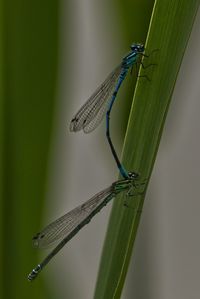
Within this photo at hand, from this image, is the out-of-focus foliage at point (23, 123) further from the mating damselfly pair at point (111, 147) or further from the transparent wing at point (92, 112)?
the transparent wing at point (92, 112)

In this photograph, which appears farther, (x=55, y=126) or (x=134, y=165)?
(x=55, y=126)

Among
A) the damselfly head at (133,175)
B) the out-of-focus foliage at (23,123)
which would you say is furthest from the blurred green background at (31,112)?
the damselfly head at (133,175)

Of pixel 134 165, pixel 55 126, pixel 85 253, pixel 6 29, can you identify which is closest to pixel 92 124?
pixel 55 126

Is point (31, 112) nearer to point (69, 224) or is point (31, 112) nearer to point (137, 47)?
point (137, 47)

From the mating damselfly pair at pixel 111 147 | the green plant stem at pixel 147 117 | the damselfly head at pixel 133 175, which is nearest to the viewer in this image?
the green plant stem at pixel 147 117

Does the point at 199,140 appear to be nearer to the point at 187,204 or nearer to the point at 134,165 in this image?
the point at 187,204

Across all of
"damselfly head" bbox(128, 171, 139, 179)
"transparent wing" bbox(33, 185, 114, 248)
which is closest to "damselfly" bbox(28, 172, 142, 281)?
"transparent wing" bbox(33, 185, 114, 248)

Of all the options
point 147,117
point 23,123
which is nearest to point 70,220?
point 23,123

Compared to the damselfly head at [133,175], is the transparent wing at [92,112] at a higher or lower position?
higher
